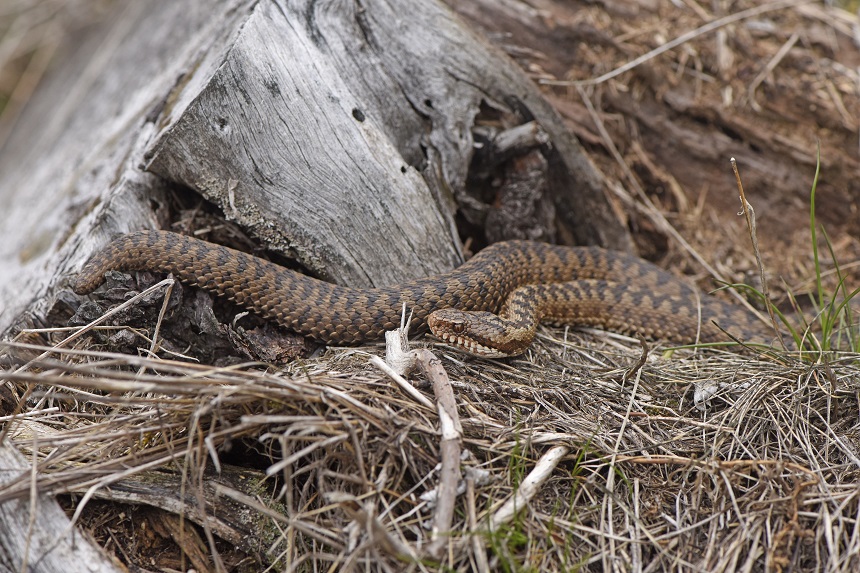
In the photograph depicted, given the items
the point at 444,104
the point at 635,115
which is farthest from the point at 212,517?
the point at 635,115

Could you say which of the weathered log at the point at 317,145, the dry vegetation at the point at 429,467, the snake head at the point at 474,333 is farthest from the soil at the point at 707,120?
the dry vegetation at the point at 429,467

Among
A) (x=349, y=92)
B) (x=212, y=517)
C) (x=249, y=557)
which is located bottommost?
(x=249, y=557)

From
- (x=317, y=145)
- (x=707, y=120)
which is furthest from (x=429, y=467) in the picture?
(x=707, y=120)

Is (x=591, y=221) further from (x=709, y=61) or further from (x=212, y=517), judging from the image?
(x=212, y=517)

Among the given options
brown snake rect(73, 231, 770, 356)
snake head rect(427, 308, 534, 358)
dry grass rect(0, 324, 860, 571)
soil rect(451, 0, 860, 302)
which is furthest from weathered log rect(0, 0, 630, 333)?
dry grass rect(0, 324, 860, 571)

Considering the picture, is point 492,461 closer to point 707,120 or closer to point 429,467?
point 429,467

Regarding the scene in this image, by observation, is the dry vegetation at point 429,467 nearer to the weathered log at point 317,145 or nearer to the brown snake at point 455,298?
the brown snake at point 455,298
